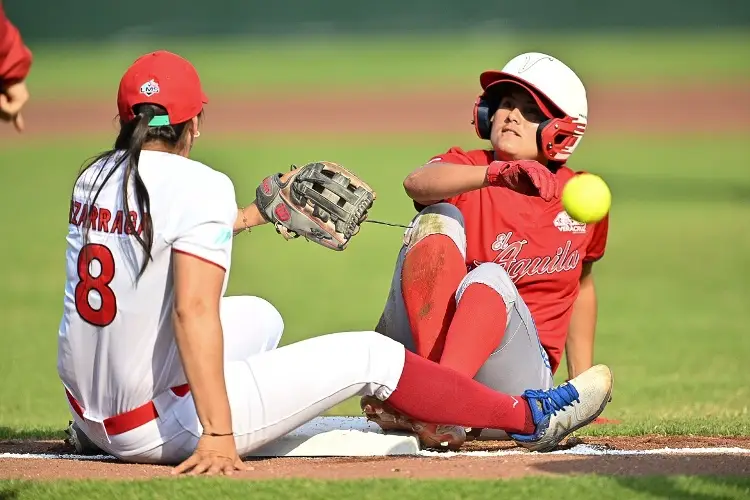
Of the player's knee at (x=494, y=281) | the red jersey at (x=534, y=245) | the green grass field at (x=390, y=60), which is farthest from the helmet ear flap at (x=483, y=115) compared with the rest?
the green grass field at (x=390, y=60)

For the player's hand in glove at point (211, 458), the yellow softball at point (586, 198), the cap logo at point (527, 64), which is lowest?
the player's hand in glove at point (211, 458)

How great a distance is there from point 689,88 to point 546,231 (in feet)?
81.0

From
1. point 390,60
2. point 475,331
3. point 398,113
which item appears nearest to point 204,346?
point 475,331

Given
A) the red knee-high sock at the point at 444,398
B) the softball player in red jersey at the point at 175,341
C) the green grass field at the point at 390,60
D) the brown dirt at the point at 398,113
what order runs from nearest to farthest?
1. the softball player in red jersey at the point at 175,341
2. the red knee-high sock at the point at 444,398
3. the brown dirt at the point at 398,113
4. the green grass field at the point at 390,60

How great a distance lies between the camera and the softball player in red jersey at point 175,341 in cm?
357

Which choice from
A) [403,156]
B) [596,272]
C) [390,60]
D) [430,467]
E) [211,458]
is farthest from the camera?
[390,60]

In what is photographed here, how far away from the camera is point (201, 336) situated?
11.5 ft

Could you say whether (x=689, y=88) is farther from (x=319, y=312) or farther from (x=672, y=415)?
(x=672, y=415)

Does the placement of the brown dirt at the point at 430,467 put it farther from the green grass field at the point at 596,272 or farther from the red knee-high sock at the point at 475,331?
the red knee-high sock at the point at 475,331

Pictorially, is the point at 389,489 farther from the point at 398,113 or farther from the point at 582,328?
the point at 398,113

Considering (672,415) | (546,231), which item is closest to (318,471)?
(546,231)

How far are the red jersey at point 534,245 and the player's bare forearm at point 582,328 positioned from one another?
3.0 inches

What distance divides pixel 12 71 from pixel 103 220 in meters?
0.57

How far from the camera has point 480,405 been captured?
399cm
